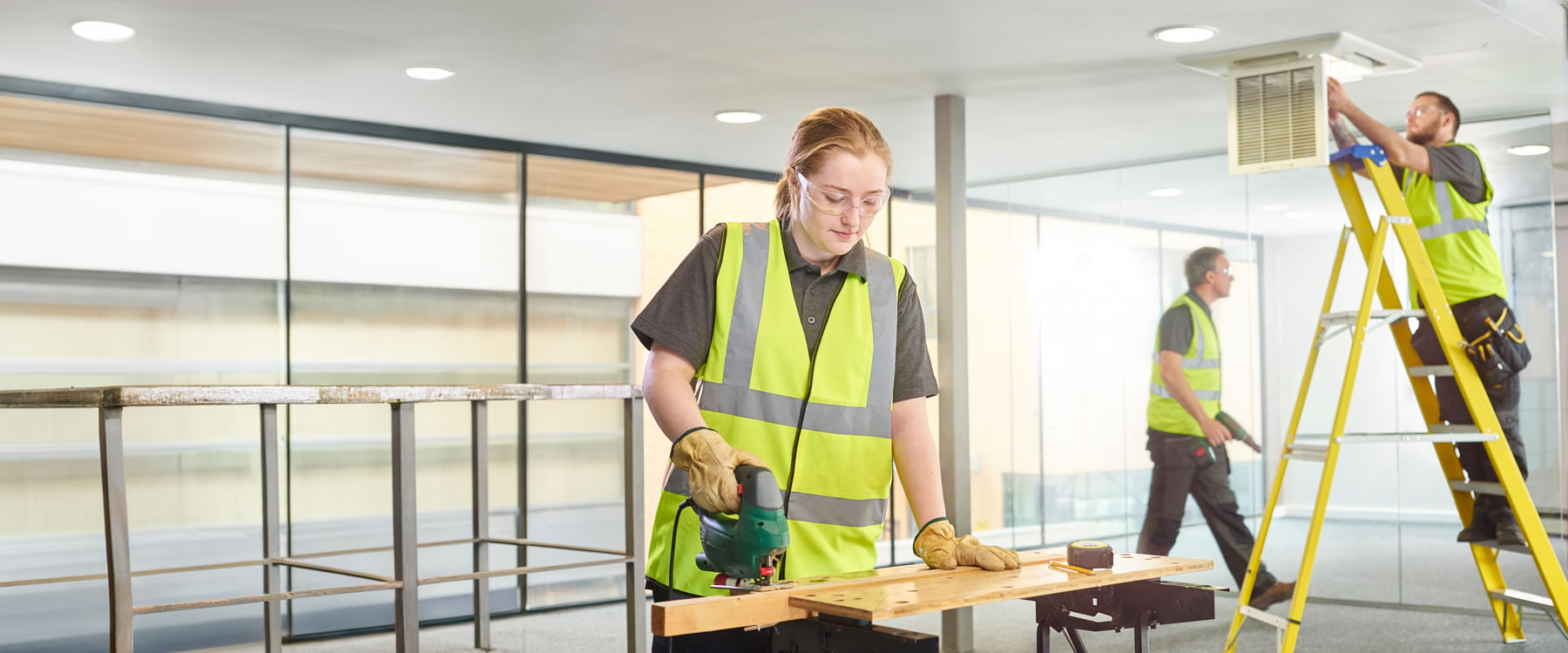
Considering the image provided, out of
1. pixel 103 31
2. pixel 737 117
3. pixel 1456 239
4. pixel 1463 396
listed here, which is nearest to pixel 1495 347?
pixel 1463 396

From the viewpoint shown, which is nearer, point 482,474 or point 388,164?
point 482,474

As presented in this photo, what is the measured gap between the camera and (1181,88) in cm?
489

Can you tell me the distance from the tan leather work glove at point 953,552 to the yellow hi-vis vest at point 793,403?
0.34 feet

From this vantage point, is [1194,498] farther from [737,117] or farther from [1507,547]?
[737,117]

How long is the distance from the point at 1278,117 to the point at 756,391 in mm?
3074

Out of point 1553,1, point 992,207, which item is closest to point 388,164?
point 992,207

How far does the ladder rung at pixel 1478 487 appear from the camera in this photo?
13.9ft

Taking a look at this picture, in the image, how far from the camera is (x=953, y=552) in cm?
202

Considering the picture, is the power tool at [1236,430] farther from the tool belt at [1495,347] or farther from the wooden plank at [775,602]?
the wooden plank at [775,602]

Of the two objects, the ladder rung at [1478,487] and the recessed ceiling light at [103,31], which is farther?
the ladder rung at [1478,487]

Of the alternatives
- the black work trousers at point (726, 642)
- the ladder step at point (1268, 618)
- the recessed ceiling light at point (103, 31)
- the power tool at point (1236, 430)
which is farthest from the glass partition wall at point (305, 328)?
the black work trousers at point (726, 642)

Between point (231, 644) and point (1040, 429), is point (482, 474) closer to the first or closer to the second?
point (231, 644)

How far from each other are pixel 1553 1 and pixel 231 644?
16.9 feet

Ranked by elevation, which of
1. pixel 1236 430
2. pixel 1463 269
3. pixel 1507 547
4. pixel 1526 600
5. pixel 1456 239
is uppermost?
pixel 1456 239
